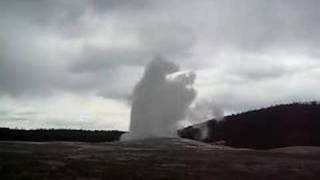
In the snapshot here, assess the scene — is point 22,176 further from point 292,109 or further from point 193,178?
point 292,109

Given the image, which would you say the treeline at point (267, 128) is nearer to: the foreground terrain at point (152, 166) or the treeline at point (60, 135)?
the treeline at point (60, 135)

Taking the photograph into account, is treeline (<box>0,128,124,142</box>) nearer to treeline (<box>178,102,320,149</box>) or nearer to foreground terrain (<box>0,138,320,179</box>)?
treeline (<box>178,102,320,149</box>)

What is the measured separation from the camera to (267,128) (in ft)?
253

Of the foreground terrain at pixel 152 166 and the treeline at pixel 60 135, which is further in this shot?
the treeline at pixel 60 135

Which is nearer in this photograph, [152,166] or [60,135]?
[152,166]

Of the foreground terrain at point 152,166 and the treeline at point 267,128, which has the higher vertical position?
the treeline at point 267,128

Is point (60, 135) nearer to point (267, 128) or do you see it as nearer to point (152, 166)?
point (267, 128)

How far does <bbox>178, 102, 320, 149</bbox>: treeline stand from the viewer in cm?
7369

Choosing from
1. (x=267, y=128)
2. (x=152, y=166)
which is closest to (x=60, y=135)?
(x=267, y=128)

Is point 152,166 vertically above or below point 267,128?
below

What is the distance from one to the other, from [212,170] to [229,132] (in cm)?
5331

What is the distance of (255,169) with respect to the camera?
28672 mm

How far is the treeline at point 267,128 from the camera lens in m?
73.7

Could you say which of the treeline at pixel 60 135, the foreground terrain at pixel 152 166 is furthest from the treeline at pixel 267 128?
the foreground terrain at pixel 152 166
